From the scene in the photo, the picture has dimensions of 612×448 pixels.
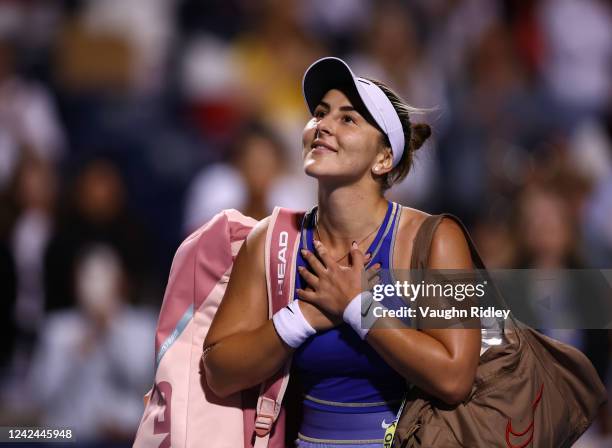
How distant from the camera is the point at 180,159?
6.43m

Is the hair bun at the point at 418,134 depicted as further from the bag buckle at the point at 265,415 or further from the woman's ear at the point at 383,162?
the bag buckle at the point at 265,415

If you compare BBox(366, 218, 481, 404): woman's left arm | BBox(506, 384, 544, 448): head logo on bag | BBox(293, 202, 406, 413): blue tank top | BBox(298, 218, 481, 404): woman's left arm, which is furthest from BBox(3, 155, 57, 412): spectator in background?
BBox(506, 384, 544, 448): head logo on bag

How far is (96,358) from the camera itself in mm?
5195

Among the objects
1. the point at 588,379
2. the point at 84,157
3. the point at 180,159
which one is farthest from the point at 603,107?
the point at 588,379

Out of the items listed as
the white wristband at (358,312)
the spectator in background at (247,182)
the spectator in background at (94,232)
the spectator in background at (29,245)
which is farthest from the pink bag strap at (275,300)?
the spectator in background at (29,245)

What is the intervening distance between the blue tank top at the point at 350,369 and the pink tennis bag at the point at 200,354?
9 centimetres

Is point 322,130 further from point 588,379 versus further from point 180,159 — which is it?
point 180,159

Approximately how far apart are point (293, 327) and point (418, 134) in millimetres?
741

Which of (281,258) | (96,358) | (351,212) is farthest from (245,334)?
(96,358)

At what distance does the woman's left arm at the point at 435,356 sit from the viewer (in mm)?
2342

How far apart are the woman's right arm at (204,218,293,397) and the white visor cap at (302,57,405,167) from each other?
438 millimetres

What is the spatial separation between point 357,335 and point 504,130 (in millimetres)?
4196

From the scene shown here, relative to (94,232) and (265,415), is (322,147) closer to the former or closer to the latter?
(265,415)

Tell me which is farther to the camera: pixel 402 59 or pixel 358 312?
pixel 402 59
